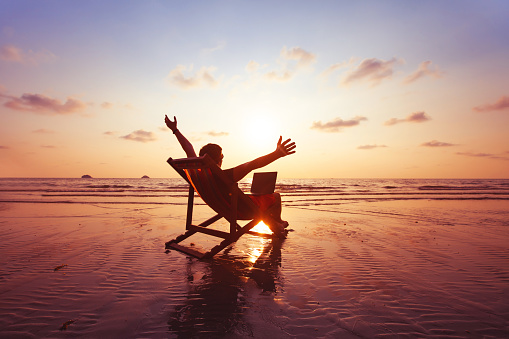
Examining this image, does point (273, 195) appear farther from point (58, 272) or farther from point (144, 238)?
point (58, 272)

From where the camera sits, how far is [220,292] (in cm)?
288

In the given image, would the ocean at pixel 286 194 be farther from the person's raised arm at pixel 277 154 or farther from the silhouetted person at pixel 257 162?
the person's raised arm at pixel 277 154

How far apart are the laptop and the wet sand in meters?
1.10

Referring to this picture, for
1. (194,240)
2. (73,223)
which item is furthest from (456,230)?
(73,223)

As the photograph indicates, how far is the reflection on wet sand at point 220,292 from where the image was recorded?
2.15 m

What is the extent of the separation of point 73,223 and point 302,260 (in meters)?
6.79

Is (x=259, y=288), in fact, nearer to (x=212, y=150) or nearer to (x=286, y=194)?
(x=212, y=150)

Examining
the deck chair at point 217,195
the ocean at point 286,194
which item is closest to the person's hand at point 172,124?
the deck chair at point 217,195

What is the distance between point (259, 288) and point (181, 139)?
10.5ft

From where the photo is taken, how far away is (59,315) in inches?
91.8

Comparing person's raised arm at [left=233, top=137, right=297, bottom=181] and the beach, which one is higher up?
person's raised arm at [left=233, top=137, right=297, bottom=181]

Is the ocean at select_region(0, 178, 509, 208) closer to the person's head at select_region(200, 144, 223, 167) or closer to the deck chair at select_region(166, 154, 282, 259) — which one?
the deck chair at select_region(166, 154, 282, 259)

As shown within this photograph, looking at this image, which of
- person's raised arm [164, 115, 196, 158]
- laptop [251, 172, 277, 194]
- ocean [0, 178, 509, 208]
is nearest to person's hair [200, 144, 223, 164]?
person's raised arm [164, 115, 196, 158]

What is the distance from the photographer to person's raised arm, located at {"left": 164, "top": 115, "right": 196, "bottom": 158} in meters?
4.95
